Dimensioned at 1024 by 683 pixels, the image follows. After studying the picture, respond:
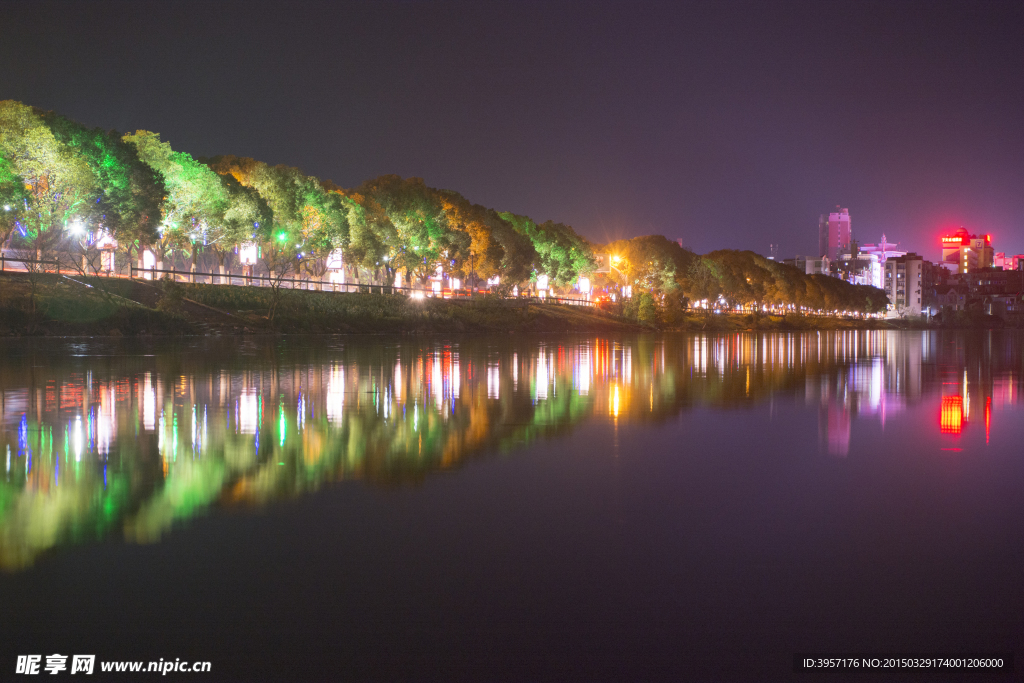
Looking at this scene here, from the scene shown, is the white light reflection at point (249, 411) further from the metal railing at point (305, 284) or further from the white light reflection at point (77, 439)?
the metal railing at point (305, 284)

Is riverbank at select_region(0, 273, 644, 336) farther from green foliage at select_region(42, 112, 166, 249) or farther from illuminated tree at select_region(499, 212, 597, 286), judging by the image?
illuminated tree at select_region(499, 212, 597, 286)

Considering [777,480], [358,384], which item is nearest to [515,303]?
[358,384]

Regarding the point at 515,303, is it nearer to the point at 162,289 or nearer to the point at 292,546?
the point at 162,289

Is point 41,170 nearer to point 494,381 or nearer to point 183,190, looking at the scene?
point 183,190

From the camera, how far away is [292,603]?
4.84 metres

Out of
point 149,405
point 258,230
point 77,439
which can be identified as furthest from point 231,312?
point 77,439

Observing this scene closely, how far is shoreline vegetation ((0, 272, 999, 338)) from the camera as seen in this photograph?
36.2 metres

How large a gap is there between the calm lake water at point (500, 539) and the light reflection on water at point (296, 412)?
73 mm

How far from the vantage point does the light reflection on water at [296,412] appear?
293 inches

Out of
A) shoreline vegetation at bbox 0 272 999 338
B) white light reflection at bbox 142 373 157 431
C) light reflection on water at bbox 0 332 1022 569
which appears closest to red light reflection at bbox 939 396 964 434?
light reflection on water at bbox 0 332 1022 569

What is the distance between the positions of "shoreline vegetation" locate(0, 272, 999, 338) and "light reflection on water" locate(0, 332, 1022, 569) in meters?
9.10

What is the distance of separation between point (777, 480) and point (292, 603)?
531 cm

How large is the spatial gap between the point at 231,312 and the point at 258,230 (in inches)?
586

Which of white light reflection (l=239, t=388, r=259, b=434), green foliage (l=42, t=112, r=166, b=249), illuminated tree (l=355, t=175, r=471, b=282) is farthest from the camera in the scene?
illuminated tree (l=355, t=175, r=471, b=282)
